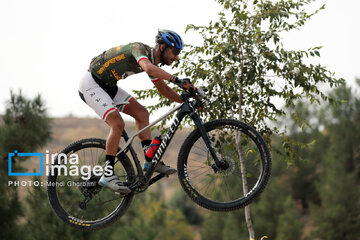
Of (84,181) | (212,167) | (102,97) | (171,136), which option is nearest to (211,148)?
(212,167)

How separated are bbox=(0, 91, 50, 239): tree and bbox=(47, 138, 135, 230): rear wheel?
13550 millimetres

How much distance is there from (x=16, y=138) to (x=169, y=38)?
1533 centimetres

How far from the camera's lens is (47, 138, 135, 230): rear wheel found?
6410 millimetres

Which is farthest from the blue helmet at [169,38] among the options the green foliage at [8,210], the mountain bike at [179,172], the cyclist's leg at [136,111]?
the green foliage at [8,210]

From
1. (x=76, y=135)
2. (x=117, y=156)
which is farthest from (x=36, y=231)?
(x=76, y=135)

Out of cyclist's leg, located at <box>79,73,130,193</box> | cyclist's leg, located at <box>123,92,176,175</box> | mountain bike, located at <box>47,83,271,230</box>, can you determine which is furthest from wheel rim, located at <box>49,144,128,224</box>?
cyclist's leg, located at <box>123,92,176,175</box>

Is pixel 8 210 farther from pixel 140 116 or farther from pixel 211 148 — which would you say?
pixel 211 148

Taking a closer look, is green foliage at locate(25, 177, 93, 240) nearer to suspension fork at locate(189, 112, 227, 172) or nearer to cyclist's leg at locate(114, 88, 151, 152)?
cyclist's leg at locate(114, 88, 151, 152)

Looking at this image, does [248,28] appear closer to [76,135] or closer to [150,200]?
[150,200]

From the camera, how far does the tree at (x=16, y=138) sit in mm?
19641

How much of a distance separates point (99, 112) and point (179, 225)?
47469 millimetres

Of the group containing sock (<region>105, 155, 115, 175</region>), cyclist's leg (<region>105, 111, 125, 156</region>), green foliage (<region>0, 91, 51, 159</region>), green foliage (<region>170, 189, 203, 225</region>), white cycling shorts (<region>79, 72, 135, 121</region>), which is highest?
green foliage (<region>0, 91, 51, 159</region>)

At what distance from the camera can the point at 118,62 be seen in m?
6.05

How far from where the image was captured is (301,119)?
34.9 ft
